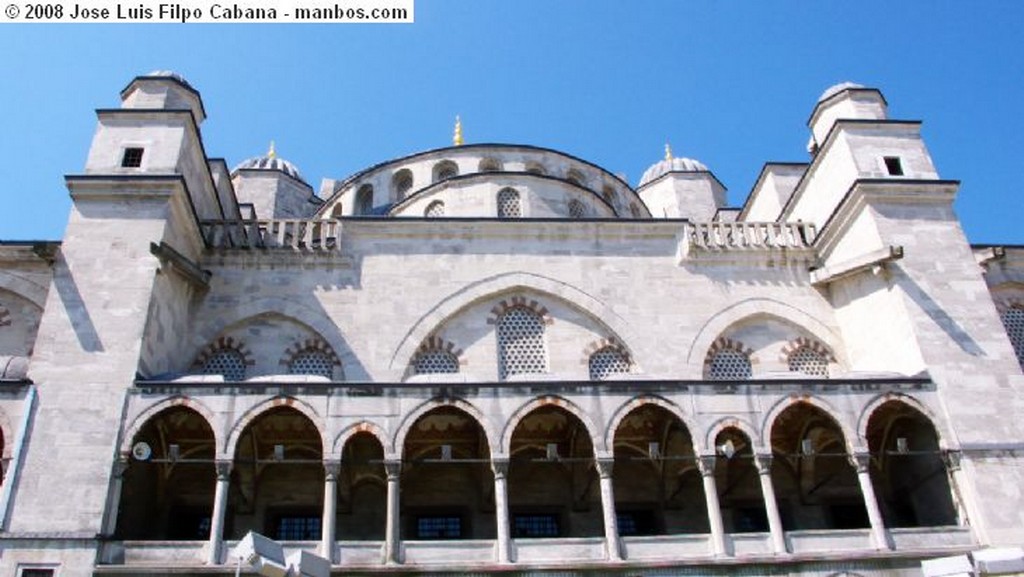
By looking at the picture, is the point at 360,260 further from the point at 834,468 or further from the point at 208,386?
the point at 834,468

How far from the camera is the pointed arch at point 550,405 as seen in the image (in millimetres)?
13898

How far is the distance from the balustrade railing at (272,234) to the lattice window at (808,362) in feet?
32.3

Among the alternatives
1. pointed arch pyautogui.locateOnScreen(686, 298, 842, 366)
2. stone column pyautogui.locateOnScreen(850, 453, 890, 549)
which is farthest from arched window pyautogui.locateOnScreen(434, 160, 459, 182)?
stone column pyautogui.locateOnScreen(850, 453, 890, 549)

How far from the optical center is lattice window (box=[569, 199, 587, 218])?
2158 cm

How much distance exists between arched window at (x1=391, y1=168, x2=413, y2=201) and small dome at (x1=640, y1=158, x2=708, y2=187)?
8802 mm

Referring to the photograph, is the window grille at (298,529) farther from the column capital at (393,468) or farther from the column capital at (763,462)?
the column capital at (763,462)

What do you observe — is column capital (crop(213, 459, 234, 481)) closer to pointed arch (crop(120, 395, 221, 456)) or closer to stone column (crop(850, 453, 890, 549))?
pointed arch (crop(120, 395, 221, 456))

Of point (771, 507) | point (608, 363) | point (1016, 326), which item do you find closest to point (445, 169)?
point (608, 363)

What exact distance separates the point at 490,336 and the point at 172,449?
631cm

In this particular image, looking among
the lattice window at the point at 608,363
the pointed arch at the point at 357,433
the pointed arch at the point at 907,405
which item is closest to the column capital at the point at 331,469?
the pointed arch at the point at 357,433

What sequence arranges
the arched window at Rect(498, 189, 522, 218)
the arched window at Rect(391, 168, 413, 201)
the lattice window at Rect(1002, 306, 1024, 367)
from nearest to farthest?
the lattice window at Rect(1002, 306, 1024, 367) < the arched window at Rect(498, 189, 522, 218) < the arched window at Rect(391, 168, 413, 201)

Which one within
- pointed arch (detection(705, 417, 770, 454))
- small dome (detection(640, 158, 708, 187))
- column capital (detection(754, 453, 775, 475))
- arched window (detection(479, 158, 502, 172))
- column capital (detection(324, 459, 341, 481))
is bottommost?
column capital (detection(754, 453, 775, 475))

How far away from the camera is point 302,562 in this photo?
9.06 metres

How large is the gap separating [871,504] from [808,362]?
4.15m
